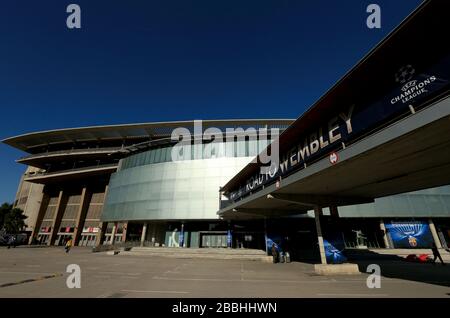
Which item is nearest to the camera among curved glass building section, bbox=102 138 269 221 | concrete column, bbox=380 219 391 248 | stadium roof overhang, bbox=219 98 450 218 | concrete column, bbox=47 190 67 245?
stadium roof overhang, bbox=219 98 450 218

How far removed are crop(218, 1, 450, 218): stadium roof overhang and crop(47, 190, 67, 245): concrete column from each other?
65792 millimetres

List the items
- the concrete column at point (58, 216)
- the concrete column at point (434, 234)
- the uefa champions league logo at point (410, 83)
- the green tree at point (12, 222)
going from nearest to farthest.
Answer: the uefa champions league logo at point (410, 83)
the concrete column at point (434, 234)
the green tree at point (12, 222)
the concrete column at point (58, 216)

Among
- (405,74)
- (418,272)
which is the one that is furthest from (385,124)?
(418,272)

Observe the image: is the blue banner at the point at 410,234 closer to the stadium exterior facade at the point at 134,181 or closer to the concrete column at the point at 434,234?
the concrete column at the point at 434,234

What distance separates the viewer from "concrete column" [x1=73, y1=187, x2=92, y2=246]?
54938mm

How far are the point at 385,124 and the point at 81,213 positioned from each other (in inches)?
2585

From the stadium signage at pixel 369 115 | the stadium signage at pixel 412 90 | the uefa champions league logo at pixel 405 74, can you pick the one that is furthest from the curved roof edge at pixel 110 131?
the stadium signage at pixel 412 90

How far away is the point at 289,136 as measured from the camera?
12.4 metres

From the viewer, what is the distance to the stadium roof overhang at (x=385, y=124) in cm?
563

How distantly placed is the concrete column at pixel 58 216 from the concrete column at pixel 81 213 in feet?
20.4

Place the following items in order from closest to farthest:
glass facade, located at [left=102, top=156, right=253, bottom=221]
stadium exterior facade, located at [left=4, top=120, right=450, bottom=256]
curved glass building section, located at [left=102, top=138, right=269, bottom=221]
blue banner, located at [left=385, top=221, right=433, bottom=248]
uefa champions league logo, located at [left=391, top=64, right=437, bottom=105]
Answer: uefa champions league logo, located at [left=391, top=64, right=437, bottom=105], blue banner, located at [left=385, top=221, right=433, bottom=248], stadium exterior facade, located at [left=4, top=120, right=450, bottom=256], glass facade, located at [left=102, top=156, right=253, bottom=221], curved glass building section, located at [left=102, top=138, right=269, bottom=221]

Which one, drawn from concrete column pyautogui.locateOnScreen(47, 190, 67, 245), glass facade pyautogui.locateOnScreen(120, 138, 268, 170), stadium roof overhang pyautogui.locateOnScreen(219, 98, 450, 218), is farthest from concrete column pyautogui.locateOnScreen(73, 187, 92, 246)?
stadium roof overhang pyautogui.locateOnScreen(219, 98, 450, 218)

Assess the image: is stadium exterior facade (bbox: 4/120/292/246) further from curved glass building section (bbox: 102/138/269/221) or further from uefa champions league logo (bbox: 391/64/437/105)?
uefa champions league logo (bbox: 391/64/437/105)

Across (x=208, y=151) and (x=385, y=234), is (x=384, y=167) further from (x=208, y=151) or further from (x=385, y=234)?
(x=385, y=234)
